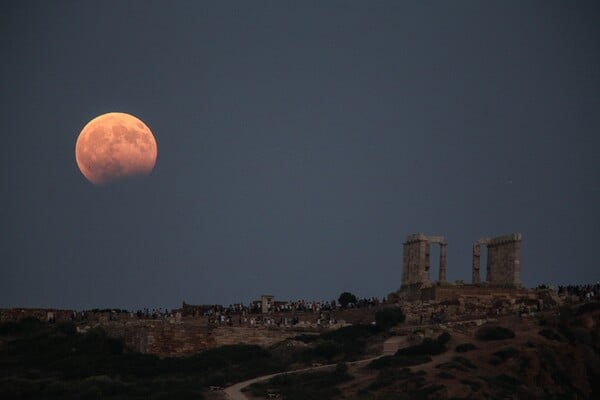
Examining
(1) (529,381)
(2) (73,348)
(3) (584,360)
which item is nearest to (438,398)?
(1) (529,381)

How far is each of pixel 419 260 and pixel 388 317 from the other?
1075 cm

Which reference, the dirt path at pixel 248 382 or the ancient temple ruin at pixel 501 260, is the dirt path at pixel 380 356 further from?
the ancient temple ruin at pixel 501 260

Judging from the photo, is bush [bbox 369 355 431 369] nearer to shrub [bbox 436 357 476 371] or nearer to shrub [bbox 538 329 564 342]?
shrub [bbox 436 357 476 371]

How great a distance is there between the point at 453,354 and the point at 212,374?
1087cm

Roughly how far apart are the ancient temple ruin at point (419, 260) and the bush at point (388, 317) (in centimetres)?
839

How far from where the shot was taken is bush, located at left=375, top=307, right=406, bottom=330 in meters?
61.2

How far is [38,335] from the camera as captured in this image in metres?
60.6

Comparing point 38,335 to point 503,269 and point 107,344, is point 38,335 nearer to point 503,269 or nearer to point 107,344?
point 107,344

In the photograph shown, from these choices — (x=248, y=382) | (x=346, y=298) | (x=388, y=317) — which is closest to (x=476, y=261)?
(x=388, y=317)

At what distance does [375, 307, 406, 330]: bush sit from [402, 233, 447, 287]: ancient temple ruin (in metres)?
8.39

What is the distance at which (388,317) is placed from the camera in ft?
201

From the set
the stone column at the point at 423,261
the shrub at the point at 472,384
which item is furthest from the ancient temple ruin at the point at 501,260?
the shrub at the point at 472,384

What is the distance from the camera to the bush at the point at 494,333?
53500mm

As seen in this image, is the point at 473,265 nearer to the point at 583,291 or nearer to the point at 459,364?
the point at 583,291
